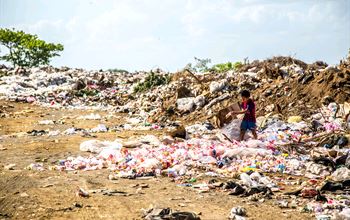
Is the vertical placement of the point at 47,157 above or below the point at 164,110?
below

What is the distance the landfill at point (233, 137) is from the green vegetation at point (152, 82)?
298 millimetres

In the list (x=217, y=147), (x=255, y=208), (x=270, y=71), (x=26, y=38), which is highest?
(x=26, y=38)

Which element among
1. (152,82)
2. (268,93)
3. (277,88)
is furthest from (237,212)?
(152,82)

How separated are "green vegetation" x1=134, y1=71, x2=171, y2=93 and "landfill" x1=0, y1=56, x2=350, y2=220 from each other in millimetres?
298

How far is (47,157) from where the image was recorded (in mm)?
7195

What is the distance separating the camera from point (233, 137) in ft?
26.7

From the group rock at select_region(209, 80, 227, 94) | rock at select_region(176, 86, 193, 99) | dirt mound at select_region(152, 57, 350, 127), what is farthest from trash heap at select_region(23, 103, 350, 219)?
rock at select_region(176, 86, 193, 99)

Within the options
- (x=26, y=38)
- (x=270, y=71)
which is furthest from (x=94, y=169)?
(x=26, y=38)

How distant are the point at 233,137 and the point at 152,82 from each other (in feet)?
32.7

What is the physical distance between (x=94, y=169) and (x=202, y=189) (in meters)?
1.91

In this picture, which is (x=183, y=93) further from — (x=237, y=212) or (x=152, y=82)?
(x=237, y=212)

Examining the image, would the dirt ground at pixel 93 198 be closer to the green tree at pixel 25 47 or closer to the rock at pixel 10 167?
the rock at pixel 10 167

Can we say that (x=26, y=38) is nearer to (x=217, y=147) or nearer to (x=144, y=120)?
(x=144, y=120)

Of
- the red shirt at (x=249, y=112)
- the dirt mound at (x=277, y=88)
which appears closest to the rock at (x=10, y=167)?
the red shirt at (x=249, y=112)
